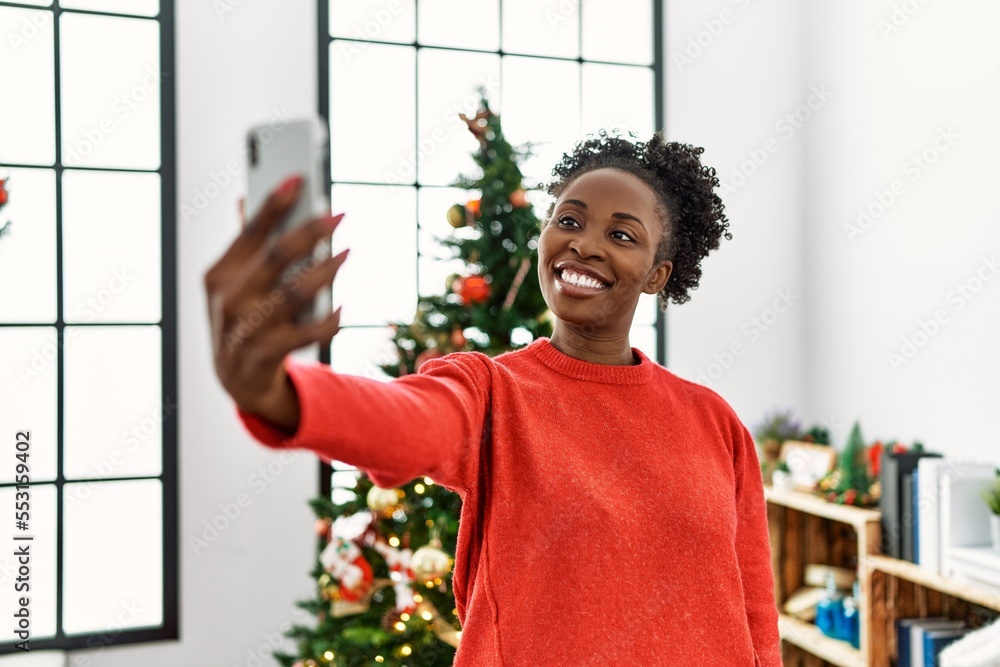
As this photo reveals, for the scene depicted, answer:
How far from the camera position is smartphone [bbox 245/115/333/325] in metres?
0.57

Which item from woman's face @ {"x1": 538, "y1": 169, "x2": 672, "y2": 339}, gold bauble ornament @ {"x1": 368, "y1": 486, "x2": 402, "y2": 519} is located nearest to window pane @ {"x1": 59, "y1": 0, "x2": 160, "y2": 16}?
gold bauble ornament @ {"x1": 368, "y1": 486, "x2": 402, "y2": 519}

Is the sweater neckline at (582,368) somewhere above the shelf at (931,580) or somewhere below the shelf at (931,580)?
above

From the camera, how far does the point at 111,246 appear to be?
2.73 metres

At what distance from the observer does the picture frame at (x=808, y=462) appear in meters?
2.83

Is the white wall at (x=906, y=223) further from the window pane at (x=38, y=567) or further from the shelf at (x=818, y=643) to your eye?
the window pane at (x=38, y=567)

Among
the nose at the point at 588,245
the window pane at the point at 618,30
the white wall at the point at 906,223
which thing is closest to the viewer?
the nose at the point at 588,245

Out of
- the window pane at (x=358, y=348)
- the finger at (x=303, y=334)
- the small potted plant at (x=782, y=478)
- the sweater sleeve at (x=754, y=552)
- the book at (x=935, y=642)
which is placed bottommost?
the book at (x=935, y=642)

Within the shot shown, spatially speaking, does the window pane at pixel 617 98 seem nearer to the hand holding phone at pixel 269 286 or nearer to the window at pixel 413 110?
the window at pixel 413 110

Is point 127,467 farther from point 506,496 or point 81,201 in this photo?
point 506,496

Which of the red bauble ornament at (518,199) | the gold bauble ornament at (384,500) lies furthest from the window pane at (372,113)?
the gold bauble ornament at (384,500)

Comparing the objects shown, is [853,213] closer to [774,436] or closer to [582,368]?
[774,436]

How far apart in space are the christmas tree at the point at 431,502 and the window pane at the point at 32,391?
3.33 ft

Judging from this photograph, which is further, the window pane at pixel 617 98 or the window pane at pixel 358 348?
the window pane at pixel 617 98

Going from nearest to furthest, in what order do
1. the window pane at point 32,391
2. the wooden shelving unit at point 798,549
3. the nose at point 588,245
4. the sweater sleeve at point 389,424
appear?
the sweater sleeve at point 389,424, the nose at point 588,245, the window pane at point 32,391, the wooden shelving unit at point 798,549
